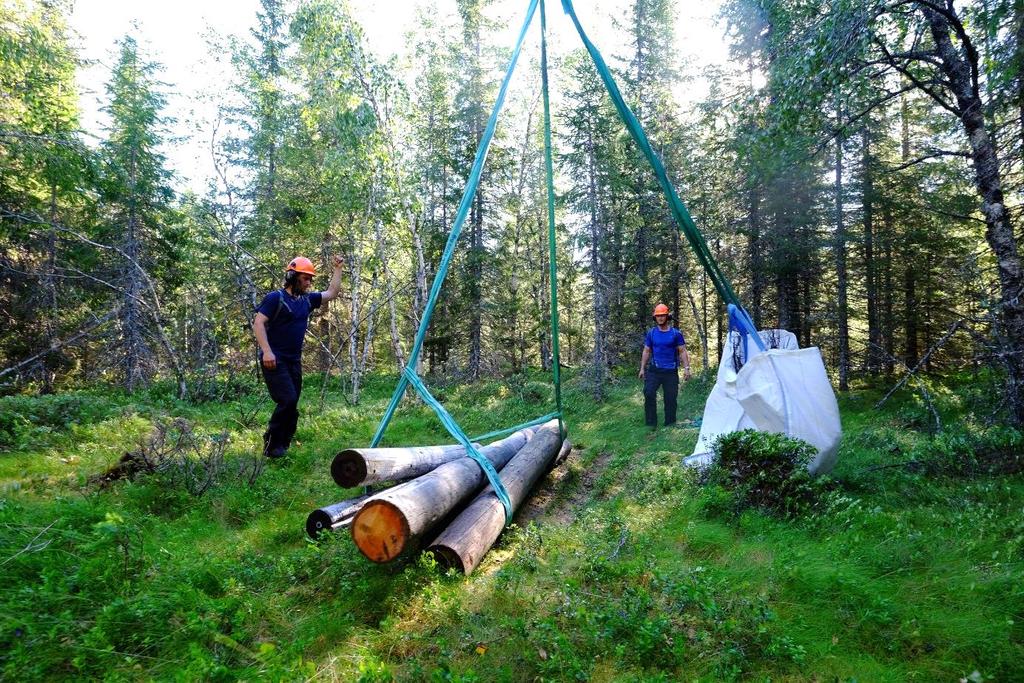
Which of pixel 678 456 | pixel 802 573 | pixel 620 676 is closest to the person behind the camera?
pixel 620 676

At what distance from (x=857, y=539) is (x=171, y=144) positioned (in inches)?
790

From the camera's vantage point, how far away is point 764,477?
14.7 feet

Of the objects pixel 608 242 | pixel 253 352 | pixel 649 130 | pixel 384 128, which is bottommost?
pixel 253 352

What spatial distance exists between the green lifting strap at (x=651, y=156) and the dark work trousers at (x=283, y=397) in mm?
4395

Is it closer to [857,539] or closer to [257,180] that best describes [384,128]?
[257,180]

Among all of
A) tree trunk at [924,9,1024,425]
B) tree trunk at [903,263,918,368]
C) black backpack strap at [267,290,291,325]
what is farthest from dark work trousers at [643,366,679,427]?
tree trunk at [903,263,918,368]

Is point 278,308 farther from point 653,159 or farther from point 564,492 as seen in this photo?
point 653,159

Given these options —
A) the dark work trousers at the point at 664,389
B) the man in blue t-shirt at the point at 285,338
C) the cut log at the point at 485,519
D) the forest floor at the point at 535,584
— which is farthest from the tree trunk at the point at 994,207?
the man in blue t-shirt at the point at 285,338

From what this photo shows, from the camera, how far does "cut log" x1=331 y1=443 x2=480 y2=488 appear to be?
404cm

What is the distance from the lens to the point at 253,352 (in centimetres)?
1812

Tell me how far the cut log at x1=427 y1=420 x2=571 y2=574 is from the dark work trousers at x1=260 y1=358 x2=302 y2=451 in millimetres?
2525

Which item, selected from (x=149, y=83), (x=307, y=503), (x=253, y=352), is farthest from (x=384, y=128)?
(x=253, y=352)

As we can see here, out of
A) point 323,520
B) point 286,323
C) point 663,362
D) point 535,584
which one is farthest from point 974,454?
point 286,323

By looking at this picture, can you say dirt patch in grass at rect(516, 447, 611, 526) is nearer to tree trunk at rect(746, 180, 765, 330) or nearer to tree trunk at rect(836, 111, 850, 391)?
tree trunk at rect(746, 180, 765, 330)
